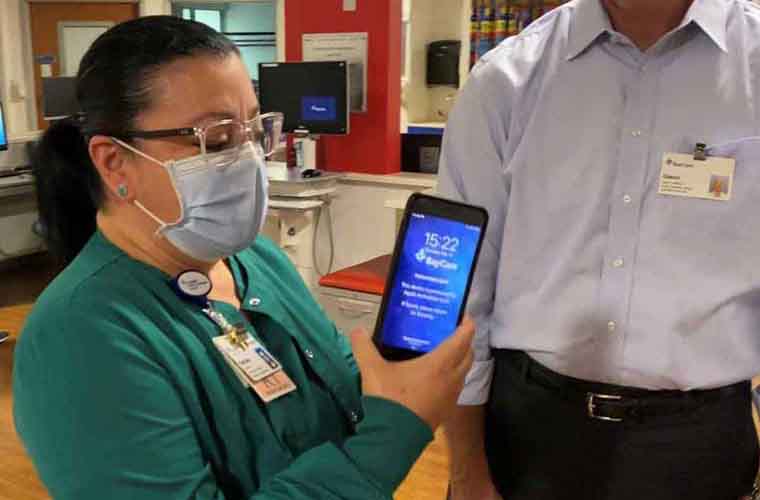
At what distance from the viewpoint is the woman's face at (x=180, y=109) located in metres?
1.03

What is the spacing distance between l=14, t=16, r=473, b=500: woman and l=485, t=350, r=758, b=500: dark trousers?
11.9 inches

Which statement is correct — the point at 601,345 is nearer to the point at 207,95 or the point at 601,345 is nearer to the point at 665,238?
the point at 665,238

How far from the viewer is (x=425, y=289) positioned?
0.98 m

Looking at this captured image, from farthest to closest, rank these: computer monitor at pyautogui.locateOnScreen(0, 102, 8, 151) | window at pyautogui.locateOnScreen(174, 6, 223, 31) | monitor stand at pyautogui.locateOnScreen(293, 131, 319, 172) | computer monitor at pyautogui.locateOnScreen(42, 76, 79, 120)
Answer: window at pyautogui.locateOnScreen(174, 6, 223, 31)
computer monitor at pyautogui.locateOnScreen(42, 76, 79, 120)
computer monitor at pyautogui.locateOnScreen(0, 102, 8, 151)
monitor stand at pyautogui.locateOnScreen(293, 131, 319, 172)

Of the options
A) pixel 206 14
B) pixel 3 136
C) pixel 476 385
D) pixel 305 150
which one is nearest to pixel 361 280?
pixel 305 150

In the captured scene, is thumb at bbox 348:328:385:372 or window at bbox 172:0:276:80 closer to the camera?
thumb at bbox 348:328:385:372

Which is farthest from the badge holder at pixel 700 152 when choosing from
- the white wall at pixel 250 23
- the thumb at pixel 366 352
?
the white wall at pixel 250 23

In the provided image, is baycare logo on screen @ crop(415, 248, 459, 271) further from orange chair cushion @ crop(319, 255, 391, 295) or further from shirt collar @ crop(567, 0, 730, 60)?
orange chair cushion @ crop(319, 255, 391, 295)

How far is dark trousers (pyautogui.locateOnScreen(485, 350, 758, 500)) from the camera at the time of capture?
4.01ft

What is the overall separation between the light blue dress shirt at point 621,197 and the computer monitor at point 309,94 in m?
3.09

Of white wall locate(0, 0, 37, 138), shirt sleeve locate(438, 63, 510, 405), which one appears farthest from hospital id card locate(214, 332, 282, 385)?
white wall locate(0, 0, 37, 138)

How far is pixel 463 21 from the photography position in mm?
5152

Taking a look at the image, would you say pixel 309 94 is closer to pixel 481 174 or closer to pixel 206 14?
pixel 481 174

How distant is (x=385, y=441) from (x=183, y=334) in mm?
292
